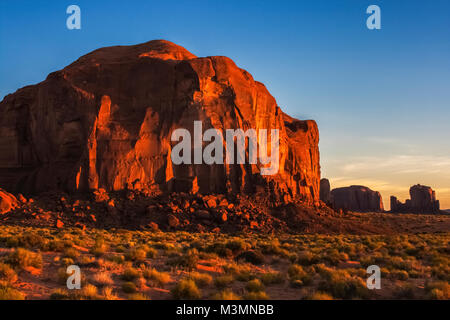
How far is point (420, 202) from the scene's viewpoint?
393 ft

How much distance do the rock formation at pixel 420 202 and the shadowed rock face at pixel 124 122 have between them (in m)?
95.8

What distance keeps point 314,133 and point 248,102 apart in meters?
25.2

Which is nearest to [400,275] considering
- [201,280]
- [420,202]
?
[201,280]

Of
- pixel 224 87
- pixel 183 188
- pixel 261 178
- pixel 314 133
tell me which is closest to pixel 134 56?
pixel 224 87

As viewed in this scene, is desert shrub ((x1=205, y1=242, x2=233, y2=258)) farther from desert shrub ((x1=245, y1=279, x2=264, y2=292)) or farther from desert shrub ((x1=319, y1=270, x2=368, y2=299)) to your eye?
desert shrub ((x1=319, y1=270, x2=368, y2=299))

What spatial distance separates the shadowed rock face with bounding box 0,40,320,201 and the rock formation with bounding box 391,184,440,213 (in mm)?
95755

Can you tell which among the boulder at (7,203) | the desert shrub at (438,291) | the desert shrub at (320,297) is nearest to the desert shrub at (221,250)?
the desert shrub at (320,297)

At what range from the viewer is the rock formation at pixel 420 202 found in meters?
117

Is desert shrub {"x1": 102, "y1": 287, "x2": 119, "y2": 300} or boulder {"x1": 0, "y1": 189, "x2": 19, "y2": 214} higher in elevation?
boulder {"x1": 0, "y1": 189, "x2": 19, "y2": 214}

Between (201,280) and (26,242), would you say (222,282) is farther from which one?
(26,242)

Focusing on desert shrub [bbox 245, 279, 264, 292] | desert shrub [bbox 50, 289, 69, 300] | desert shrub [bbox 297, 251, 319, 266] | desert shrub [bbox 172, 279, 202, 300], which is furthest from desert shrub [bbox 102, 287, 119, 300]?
desert shrub [bbox 297, 251, 319, 266]

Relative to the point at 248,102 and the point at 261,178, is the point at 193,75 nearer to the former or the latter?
the point at 248,102

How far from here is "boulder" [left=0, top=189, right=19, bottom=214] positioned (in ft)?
105
